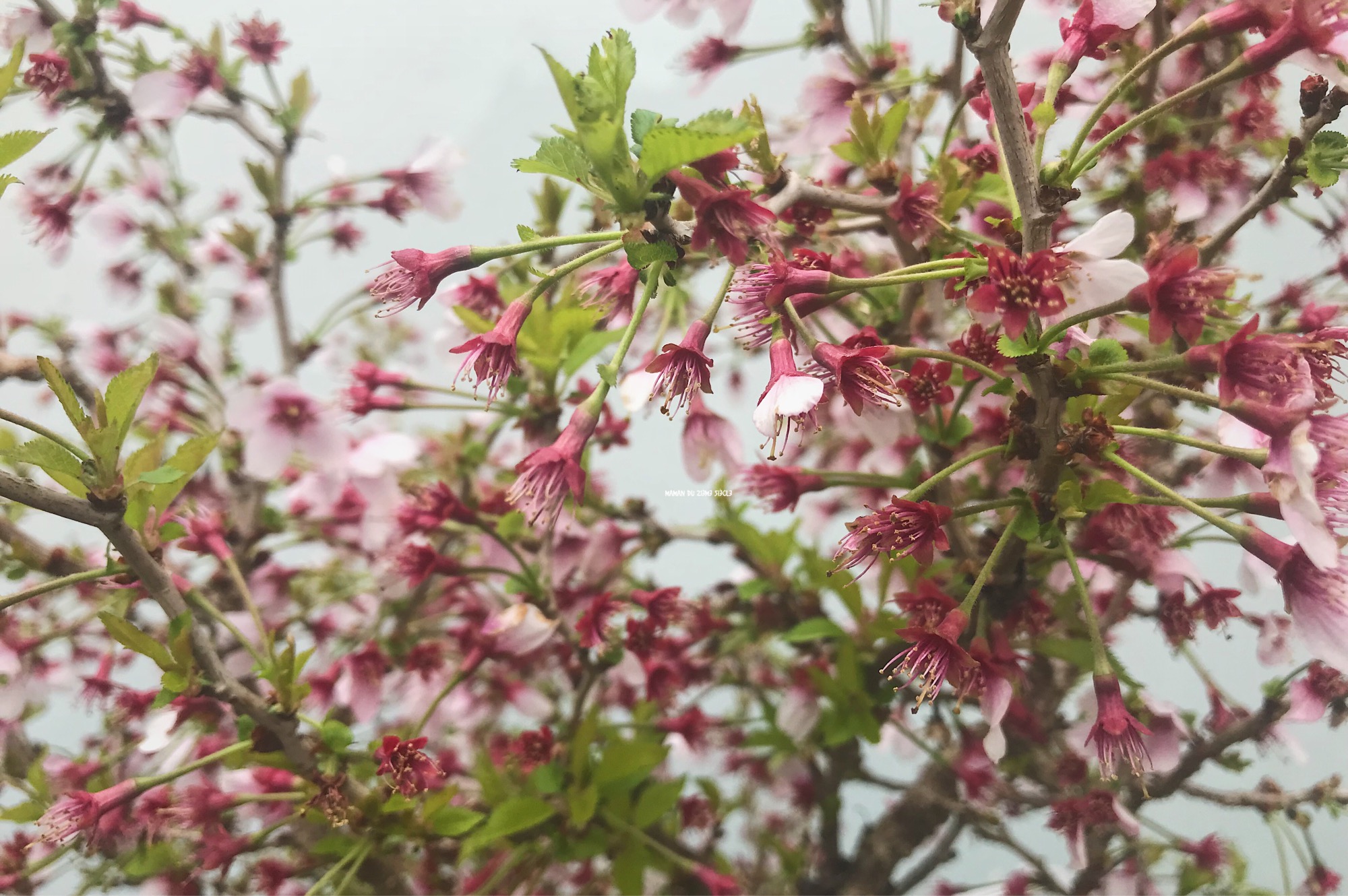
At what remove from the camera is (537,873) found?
867mm

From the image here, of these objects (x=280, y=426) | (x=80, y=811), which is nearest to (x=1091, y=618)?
(x=80, y=811)

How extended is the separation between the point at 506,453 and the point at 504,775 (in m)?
0.54

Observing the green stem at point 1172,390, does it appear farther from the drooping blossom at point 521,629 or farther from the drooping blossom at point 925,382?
the drooping blossom at point 521,629

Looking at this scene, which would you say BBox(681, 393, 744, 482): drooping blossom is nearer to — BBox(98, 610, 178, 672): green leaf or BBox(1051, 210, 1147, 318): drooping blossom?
BBox(1051, 210, 1147, 318): drooping blossom

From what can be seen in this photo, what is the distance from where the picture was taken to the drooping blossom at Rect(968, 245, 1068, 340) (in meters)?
0.44

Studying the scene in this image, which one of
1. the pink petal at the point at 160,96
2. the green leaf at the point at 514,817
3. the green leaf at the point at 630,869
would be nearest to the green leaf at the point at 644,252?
the green leaf at the point at 514,817

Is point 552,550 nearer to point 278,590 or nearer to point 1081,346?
point 278,590

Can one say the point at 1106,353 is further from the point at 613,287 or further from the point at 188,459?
the point at 188,459

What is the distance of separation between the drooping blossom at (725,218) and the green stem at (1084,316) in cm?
19

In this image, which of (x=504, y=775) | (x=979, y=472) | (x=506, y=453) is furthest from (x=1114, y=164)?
(x=504, y=775)

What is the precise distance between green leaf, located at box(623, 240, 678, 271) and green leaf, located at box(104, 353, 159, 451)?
36cm

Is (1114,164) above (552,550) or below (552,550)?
above

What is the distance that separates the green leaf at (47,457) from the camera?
0.49 meters

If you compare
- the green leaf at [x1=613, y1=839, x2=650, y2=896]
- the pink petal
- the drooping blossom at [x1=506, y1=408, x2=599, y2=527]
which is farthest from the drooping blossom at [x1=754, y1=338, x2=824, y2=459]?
the pink petal
